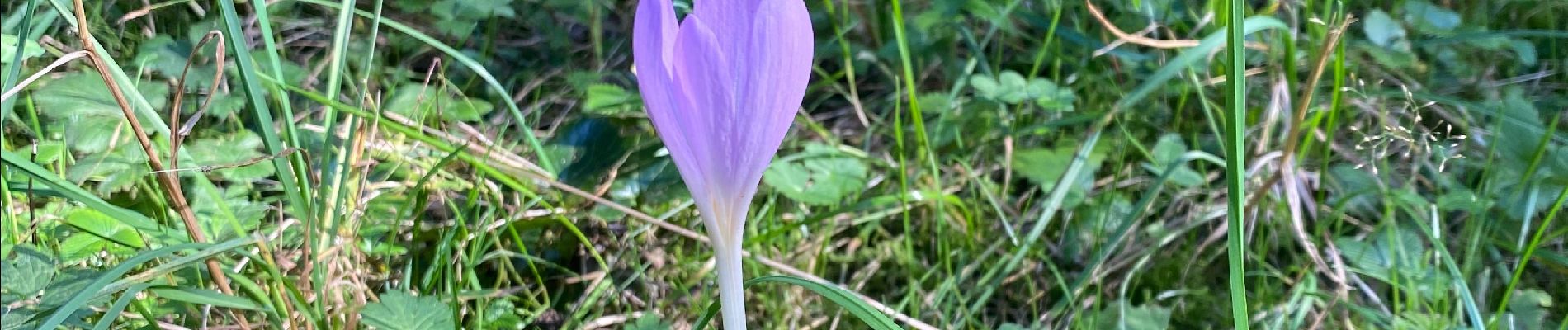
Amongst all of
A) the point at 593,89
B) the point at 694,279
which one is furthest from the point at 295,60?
the point at 694,279

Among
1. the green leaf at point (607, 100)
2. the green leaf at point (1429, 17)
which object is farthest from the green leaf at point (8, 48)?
the green leaf at point (1429, 17)

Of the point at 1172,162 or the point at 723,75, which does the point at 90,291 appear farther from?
the point at 1172,162

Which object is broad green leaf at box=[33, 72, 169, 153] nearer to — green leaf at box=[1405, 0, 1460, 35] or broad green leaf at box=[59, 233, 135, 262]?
broad green leaf at box=[59, 233, 135, 262]

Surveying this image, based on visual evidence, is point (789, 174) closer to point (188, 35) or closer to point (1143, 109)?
point (1143, 109)

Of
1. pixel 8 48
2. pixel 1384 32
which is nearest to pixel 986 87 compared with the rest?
pixel 1384 32

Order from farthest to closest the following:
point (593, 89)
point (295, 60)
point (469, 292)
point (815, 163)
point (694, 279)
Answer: point (295, 60)
point (593, 89)
point (815, 163)
point (694, 279)
point (469, 292)

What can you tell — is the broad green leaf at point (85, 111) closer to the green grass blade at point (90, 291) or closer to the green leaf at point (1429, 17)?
the green grass blade at point (90, 291)
